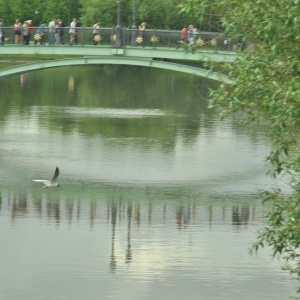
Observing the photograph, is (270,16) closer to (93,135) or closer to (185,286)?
(185,286)

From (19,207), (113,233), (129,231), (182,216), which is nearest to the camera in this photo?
(113,233)

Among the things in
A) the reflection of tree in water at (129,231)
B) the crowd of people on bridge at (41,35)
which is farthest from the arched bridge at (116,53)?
the reflection of tree in water at (129,231)

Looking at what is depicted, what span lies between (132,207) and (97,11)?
3427 cm

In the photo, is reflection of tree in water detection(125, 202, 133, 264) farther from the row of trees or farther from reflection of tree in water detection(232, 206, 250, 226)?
the row of trees

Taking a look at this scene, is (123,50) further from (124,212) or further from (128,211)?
(124,212)

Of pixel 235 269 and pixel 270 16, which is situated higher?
pixel 270 16

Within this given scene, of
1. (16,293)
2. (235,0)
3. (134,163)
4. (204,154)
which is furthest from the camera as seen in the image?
(204,154)

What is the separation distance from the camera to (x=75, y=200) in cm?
2736

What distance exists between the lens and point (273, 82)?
44.6 ft

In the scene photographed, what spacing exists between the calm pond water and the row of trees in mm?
11323

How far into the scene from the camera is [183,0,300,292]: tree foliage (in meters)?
13.2

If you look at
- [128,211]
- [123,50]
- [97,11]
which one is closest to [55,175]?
[128,211]

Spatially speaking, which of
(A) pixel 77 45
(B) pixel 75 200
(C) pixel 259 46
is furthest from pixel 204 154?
(C) pixel 259 46

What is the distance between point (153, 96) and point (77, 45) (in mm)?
16713
